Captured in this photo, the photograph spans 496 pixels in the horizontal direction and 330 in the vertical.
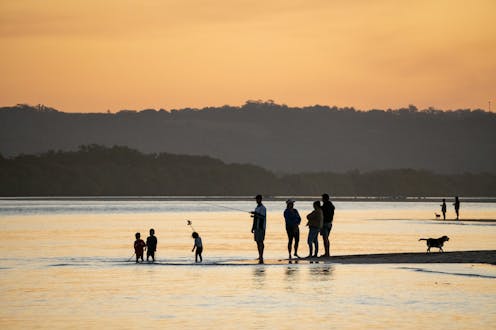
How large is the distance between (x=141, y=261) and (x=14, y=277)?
252 inches

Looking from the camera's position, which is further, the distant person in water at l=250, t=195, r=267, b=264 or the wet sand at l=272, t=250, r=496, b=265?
the wet sand at l=272, t=250, r=496, b=265

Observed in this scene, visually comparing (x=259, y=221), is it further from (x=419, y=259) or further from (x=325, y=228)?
(x=419, y=259)

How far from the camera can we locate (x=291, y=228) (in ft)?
104

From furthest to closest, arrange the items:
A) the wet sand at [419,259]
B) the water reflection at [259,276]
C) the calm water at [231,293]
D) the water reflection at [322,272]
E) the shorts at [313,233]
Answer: the shorts at [313,233], the wet sand at [419,259], the water reflection at [322,272], the water reflection at [259,276], the calm water at [231,293]

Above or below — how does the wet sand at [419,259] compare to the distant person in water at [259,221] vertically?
below

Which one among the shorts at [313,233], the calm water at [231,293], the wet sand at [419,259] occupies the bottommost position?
the calm water at [231,293]

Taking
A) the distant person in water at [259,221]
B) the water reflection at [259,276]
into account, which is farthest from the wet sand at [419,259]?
the water reflection at [259,276]

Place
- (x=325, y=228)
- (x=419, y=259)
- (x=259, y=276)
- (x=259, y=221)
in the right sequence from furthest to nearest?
(x=325, y=228) → (x=419, y=259) → (x=259, y=221) → (x=259, y=276)

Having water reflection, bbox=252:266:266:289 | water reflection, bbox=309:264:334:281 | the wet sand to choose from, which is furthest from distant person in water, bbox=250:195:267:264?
water reflection, bbox=309:264:334:281

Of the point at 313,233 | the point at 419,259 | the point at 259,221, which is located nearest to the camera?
the point at 259,221

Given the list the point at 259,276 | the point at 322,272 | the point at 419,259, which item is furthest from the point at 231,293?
the point at 419,259

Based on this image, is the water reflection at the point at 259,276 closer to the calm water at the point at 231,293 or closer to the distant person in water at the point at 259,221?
the calm water at the point at 231,293

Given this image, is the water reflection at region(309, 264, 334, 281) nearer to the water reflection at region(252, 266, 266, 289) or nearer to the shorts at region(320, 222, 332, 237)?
the water reflection at region(252, 266, 266, 289)

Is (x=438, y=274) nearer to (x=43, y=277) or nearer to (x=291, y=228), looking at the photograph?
(x=291, y=228)
